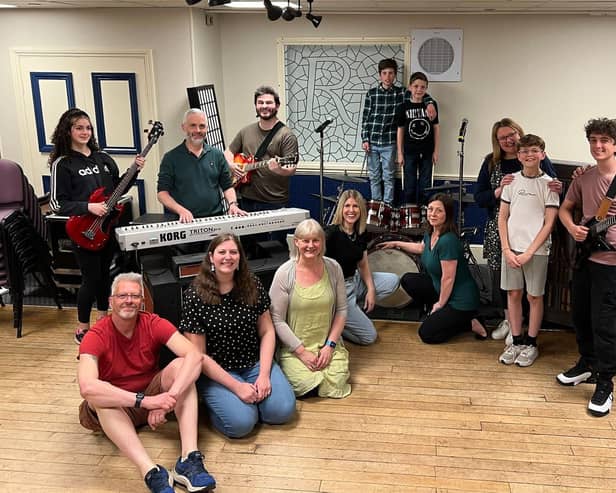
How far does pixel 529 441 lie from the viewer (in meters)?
3.01

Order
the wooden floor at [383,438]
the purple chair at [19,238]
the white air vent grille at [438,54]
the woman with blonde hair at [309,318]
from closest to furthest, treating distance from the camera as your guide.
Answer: the wooden floor at [383,438], the woman with blonde hair at [309,318], the purple chair at [19,238], the white air vent grille at [438,54]

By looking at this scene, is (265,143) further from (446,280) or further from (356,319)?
(446,280)

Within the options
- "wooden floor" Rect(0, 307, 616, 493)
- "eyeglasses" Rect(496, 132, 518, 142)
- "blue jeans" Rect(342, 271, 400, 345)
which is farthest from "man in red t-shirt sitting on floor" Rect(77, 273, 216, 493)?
"eyeglasses" Rect(496, 132, 518, 142)

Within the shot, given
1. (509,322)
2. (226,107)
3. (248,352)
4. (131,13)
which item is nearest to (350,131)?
(226,107)

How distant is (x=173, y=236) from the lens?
358 cm

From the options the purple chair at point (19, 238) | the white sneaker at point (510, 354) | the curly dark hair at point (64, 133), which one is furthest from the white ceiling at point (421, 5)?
the white sneaker at point (510, 354)

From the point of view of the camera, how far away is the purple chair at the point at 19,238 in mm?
4242

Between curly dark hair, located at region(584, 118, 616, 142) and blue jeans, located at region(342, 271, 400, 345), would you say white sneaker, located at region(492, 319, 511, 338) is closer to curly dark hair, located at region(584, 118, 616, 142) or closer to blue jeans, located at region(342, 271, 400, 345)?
blue jeans, located at region(342, 271, 400, 345)

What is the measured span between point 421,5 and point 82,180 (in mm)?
3319

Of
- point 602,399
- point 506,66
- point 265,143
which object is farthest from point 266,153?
point 506,66

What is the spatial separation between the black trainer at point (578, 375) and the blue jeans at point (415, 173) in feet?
9.03

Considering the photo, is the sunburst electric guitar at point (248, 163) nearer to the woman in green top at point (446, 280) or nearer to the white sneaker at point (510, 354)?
the woman in green top at point (446, 280)

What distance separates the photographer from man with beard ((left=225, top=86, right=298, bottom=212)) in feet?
14.2

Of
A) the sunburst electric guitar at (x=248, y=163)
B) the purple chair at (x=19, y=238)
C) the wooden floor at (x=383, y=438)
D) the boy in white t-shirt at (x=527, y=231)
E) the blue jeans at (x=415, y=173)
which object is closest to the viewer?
the wooden floor at (x=383, y=438)
